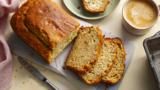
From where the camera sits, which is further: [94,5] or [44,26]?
[94,5]

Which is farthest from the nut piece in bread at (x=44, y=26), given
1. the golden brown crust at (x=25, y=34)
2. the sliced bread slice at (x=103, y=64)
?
the sliced bread slice at (x=103, y=64)

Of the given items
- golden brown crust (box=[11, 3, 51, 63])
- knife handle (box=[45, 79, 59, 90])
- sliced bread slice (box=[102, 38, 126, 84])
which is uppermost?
golden brown crust (box=[11, 3, 51, 63])

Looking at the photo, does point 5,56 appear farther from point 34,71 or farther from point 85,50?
point 85,50

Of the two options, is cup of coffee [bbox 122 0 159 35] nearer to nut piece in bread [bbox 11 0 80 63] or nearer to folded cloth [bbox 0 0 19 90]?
nut piece in bread [bbox 11 0 80 63]

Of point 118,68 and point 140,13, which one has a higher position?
point 140,13

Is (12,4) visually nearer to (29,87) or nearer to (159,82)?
(29,87)

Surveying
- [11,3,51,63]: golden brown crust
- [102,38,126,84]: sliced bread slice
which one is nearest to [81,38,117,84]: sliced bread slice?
[102,38,126,84]: sliced bread slice

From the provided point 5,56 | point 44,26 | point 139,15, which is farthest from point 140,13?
point 5,56
